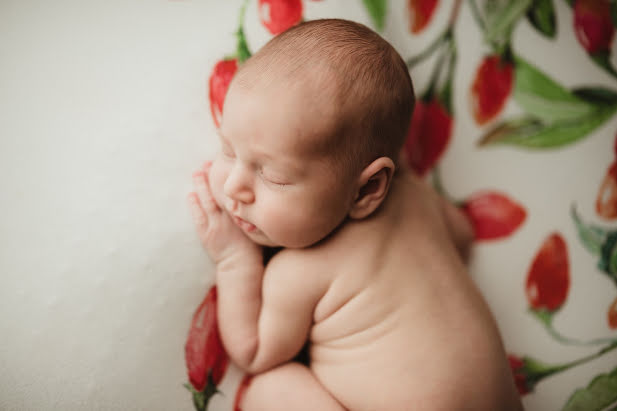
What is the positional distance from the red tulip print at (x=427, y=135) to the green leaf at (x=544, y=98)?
0.14 m

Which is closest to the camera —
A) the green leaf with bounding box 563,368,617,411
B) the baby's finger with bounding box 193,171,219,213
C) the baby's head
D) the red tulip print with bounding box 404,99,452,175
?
the baby's head

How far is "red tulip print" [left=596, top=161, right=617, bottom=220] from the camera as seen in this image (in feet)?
2.79

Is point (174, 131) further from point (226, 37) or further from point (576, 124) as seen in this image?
point (576, 124)

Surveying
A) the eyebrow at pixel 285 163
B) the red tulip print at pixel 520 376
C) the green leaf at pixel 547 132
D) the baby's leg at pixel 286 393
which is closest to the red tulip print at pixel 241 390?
the baby's leg at pixel 286 393

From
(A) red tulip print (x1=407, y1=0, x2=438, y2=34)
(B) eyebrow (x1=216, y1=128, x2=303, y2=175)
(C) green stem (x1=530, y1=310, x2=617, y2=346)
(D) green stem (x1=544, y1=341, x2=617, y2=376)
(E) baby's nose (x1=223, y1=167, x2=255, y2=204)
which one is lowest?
(D) green stem (x1=544, y1=341, x2=617, y2=376)

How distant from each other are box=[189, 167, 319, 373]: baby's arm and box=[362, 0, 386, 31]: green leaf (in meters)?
0.41

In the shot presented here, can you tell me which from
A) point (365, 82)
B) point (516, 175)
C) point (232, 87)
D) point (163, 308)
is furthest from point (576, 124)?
point (163, 308)

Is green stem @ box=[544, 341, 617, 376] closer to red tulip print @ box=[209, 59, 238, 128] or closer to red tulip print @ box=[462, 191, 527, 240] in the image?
red tulip print @ box=[462, 191, 527, 240]

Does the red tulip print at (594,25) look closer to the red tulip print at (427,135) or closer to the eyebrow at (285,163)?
the red tulip print at (427,135)

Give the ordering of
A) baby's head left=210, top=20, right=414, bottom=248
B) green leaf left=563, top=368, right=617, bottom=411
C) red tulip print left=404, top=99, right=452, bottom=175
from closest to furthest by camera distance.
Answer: baby's head left=210, top=20, right=414, bottom=248 < green leaf left=563, top=368, right=617, bottom=411 < red tulip print left=404, top=99, right=452, bottom=175

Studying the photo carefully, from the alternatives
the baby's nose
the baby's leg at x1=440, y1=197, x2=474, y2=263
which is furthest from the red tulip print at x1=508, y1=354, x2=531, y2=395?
the baby's nose

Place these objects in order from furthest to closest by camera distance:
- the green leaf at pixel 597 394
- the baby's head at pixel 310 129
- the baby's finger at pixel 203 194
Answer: the green leaf at pixel 597 394 < the baby's finger at pixel 203 194 < the baby's head at pixel 310 129

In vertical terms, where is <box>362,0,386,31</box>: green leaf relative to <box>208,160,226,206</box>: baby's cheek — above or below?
above

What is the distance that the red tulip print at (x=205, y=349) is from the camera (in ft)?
2.29
